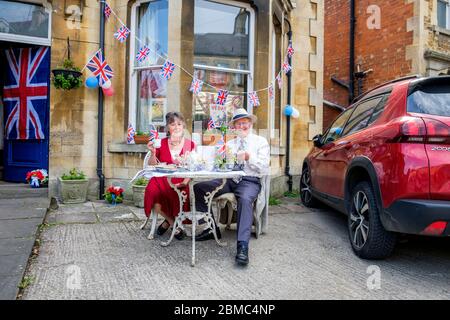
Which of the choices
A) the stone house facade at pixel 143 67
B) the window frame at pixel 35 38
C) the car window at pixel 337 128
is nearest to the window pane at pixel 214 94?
the stone house facade at pixel 143 67

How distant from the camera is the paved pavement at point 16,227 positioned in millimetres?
2976

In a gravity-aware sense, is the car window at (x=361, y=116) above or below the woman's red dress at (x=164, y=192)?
above

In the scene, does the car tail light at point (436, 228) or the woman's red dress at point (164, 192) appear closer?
the car tail light at point (436, 228)

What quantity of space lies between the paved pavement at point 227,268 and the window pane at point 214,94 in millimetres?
2651

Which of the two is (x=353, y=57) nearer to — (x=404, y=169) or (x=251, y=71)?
(x=251, y=71)

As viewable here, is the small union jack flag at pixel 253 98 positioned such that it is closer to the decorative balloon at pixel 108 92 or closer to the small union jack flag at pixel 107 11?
the decorative balloon at pixel 108 92

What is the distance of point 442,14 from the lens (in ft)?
33.9

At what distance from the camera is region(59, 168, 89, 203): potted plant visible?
6289 millimetres

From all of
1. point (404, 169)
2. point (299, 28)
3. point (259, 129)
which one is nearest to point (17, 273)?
point (404, 169)

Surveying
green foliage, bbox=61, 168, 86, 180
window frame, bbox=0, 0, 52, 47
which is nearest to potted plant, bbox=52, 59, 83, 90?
window frame, bbox=0, 0, 52, 47

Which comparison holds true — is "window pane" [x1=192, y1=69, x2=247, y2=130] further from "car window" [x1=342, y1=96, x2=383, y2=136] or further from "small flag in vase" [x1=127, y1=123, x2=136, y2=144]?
"car window" [x1=342, y1=96, x2=383, y2=136]

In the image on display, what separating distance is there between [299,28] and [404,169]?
249 inches

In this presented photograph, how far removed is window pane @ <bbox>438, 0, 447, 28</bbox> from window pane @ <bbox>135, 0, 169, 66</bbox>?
7901 millimetres
